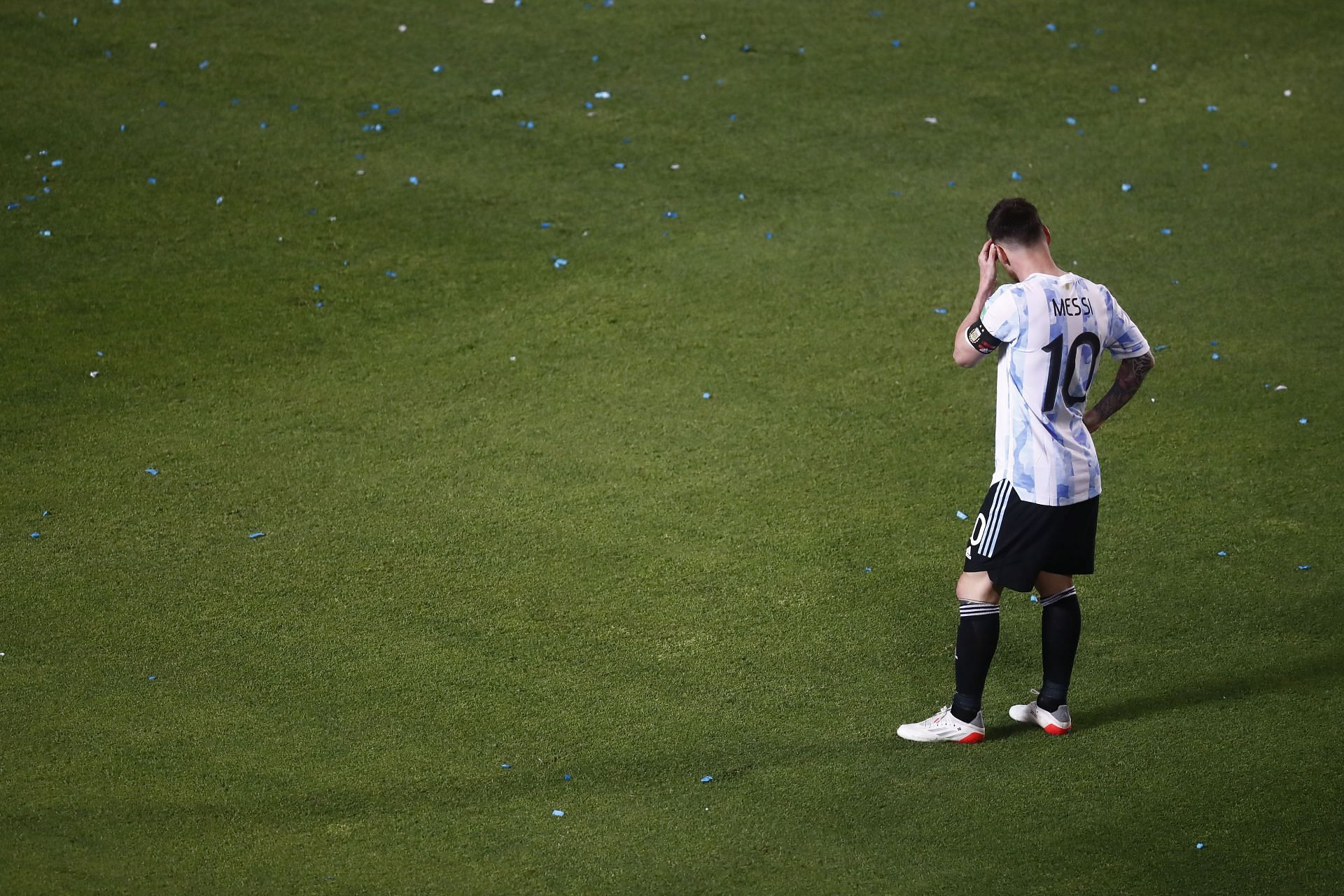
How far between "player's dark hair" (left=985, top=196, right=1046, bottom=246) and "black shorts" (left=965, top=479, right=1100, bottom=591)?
706 mm

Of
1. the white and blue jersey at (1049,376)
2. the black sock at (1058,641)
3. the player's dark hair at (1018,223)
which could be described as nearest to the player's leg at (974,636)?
the black sock at (1058,641)

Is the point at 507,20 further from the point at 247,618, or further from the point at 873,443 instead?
the point at 247,618

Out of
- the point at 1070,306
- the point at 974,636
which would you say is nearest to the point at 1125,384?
the point at 1070,306

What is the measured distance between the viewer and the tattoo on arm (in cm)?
413

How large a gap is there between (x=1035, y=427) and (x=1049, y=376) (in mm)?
155

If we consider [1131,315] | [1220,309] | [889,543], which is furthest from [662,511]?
[1220,309]

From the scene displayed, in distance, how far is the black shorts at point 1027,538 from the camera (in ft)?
12.9

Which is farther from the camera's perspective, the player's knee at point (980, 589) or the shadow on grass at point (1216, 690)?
the shadow on grass at point (1216, 690)

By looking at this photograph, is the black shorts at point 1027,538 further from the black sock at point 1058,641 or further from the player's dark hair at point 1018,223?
the player's dark hair at point 1018,223

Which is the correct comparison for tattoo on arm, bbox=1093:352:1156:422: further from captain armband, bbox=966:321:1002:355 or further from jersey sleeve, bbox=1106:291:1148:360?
captain armband, bbox=966:321:1002:355

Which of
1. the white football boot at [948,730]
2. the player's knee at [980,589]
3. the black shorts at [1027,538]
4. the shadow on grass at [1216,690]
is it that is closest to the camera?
the black shorts at [1027,538]

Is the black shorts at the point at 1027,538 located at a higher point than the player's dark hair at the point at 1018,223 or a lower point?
lower

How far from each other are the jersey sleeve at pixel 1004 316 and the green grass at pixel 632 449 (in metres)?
1.28

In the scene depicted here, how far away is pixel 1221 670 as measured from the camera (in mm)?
4555
